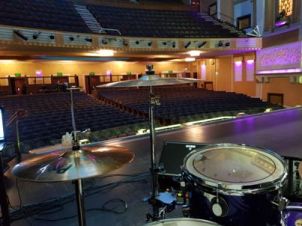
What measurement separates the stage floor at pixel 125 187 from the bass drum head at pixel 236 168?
0.62m

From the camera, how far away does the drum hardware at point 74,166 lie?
86cm

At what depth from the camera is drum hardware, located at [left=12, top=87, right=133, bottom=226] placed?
0.86 metres

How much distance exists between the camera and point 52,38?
6.71 metres

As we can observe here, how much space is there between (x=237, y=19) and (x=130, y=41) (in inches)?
229

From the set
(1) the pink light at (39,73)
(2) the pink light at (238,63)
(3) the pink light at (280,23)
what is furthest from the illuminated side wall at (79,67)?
(3) the pink light at (280,23)

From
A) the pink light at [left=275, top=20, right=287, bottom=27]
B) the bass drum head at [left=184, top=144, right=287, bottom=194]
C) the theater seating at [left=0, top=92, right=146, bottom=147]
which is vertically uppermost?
the pink light at [left=275, top=20, right=287, bottom=27]

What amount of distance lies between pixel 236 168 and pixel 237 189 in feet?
0.72

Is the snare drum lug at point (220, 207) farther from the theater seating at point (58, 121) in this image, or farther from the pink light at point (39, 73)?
the pink light at point (39, 73)

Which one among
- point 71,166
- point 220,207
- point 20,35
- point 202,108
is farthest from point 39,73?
point 220,207

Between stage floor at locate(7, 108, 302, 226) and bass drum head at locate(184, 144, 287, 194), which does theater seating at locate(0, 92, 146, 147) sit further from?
bass drum head at locate(184, 144, 287, 194)

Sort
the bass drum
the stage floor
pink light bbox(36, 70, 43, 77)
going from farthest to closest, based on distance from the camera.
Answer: pink light bbox(36, 70, 43, 77)
the stage floor
the bass drum

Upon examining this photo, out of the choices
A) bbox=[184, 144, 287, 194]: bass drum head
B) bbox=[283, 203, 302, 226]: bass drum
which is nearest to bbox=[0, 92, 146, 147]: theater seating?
bbox=[184, 144, 287, 194]: bass drum head

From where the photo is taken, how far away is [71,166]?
0.91m

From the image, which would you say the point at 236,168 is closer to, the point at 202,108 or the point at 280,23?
the point at 202,108
